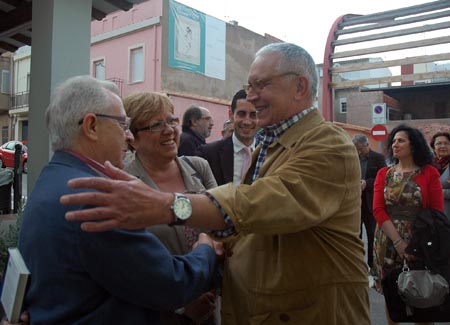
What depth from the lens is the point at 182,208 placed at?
1283mm

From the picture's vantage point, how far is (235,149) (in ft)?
12.1

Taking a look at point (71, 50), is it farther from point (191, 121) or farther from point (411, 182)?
point (411, 182)

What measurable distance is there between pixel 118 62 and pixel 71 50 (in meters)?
19.4

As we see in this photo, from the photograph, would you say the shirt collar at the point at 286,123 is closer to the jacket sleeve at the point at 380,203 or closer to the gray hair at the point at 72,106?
the gray hair at the point at 72,106

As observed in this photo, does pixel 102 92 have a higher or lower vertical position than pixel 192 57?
lower

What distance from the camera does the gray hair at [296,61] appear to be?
5.65 feet

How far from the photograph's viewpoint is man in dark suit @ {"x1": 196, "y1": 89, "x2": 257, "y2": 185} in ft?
11.9

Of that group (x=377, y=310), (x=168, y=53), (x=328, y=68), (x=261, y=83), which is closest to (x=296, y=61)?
(x=261, y=83)

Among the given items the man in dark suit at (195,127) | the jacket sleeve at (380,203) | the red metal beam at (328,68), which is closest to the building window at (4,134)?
the man in dark suit at (195,127)

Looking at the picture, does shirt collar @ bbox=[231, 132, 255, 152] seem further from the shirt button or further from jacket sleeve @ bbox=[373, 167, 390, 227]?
the shirt button

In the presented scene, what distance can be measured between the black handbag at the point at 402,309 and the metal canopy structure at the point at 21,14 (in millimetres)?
3823

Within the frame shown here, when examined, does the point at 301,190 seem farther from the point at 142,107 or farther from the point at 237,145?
the point at 237,145

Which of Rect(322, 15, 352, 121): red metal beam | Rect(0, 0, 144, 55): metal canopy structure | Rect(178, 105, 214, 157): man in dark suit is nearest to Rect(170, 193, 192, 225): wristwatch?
Rect(178, 105, 214, 157): man in dark suit

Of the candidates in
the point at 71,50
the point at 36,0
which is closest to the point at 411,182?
the point at 71,50
